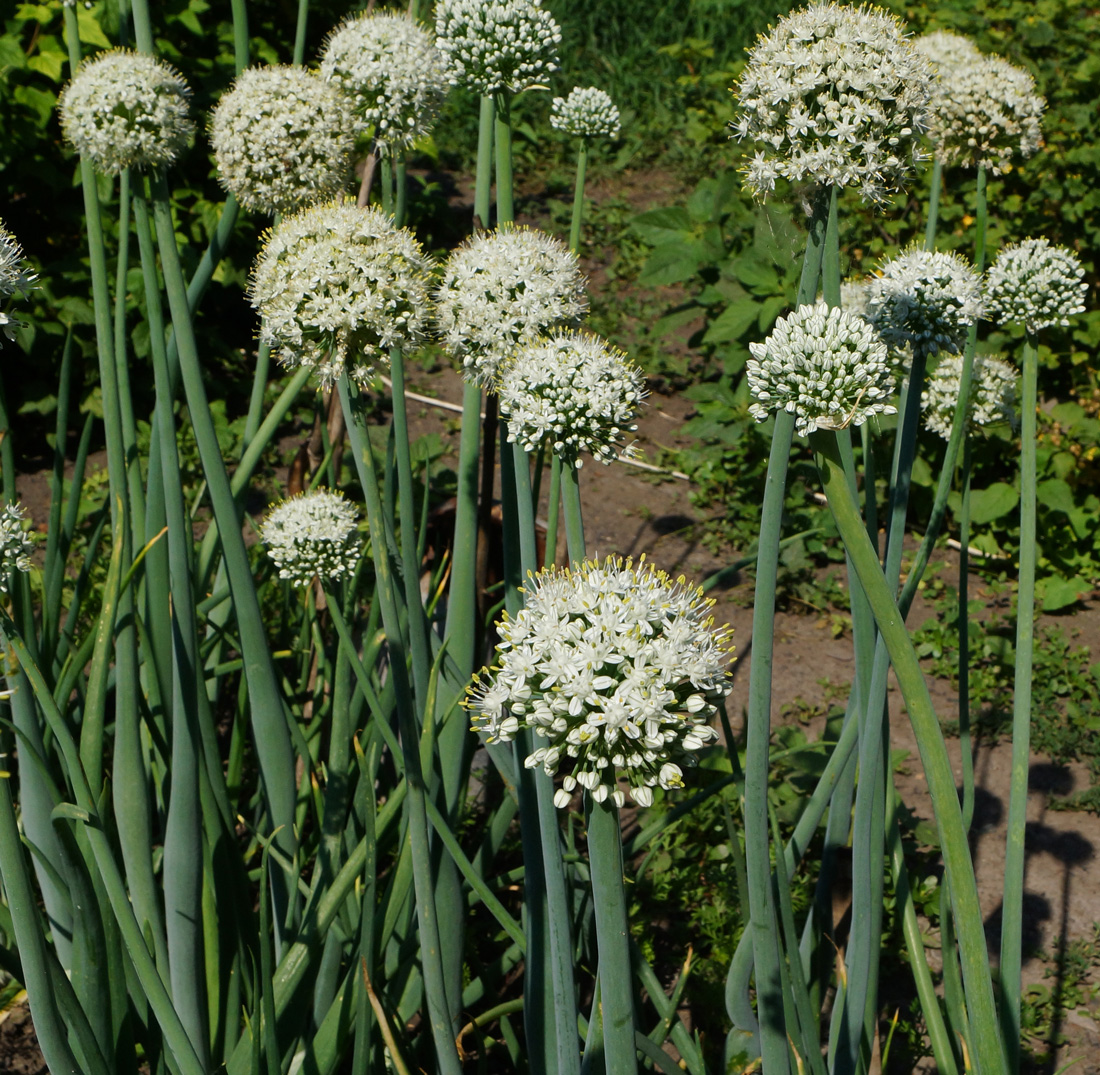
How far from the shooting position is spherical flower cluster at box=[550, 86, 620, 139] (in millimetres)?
2725

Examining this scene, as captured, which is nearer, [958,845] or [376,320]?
[958,845]

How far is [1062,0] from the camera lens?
5.21m

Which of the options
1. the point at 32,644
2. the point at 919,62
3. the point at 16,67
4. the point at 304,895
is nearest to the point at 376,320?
the point at 919,62

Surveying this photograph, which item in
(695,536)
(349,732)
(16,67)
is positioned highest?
(16,67)

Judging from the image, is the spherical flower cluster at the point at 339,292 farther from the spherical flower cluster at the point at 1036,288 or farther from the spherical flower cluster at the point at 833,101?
the spherical flower cluster at the point at 1036,288

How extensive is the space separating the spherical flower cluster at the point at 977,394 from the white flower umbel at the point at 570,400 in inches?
51.6

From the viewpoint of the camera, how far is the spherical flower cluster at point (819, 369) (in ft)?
3.75

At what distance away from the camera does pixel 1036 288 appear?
196 centimetres

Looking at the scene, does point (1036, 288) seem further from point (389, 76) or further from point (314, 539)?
point (314, 539)

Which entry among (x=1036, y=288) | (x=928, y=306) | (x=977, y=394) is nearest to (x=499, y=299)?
(x=928, y=306)

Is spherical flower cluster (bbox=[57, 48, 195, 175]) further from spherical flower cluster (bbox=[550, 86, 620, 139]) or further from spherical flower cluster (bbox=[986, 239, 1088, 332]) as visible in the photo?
spherical flower cluster (bbox=[986, 239, 1088, 332])

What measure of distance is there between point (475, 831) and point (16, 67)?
11.7 ft

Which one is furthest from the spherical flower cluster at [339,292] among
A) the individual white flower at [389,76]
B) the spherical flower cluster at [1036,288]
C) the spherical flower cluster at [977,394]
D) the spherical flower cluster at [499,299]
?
the spherical flower cluster at [977,394]

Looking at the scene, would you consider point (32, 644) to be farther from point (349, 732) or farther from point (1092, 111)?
point (1092, 111)
